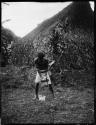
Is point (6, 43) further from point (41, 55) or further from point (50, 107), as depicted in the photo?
point (50, 107)

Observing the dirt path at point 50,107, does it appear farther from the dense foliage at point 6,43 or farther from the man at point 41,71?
the dense foliage at point 6,43

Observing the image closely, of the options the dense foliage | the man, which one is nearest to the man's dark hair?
the man

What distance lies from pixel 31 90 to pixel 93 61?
1.39m

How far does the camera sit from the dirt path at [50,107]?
4.53 meters

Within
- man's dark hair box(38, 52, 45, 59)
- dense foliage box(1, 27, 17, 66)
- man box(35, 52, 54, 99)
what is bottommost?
man box(35, 52, 54, 99)

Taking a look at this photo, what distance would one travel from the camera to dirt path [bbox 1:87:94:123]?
14.9ft

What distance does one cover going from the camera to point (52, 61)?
5.04 metres

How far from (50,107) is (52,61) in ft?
3.04

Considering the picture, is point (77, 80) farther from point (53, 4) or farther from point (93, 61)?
point (53, 4)

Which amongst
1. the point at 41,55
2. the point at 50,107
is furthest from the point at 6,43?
the point at 50,107

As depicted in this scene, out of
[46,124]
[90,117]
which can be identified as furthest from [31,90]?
[90,117]

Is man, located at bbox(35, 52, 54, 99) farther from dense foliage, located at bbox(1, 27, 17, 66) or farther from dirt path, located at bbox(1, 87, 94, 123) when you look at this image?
dense foliage, located at bbox(1, 27, 17, 66)

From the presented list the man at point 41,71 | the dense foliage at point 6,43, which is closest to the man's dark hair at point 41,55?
the man at point 41,71

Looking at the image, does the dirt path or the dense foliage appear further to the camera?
the dense foliage
